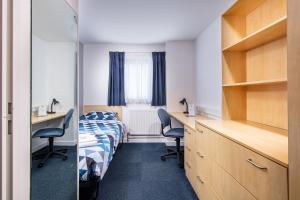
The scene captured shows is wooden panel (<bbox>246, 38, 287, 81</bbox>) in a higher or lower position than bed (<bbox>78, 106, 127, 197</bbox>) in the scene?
higher

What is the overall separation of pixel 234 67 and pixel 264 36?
2.04ft

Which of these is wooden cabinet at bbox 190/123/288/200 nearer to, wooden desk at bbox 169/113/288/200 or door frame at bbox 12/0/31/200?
wooden desk at bbox 169/113/288/200

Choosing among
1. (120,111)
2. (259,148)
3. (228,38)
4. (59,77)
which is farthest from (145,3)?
(120,111)

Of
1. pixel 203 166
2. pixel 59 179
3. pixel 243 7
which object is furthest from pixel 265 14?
pixel 59 179

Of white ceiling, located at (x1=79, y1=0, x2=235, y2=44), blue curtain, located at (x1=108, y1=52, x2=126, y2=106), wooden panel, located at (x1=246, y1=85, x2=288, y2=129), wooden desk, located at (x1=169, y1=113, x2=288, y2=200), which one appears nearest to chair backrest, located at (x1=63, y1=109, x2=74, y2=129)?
wooden desk, located at (x1=169, y1=113, x2=288, y2=200)

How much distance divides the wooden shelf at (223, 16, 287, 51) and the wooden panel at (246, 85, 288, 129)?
45 cm

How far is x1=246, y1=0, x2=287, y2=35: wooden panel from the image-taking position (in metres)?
1.79

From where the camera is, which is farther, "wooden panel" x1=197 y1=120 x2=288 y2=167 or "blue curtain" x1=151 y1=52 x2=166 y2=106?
"blue curtain" x1=151 y1=52 x2=166 y2=106

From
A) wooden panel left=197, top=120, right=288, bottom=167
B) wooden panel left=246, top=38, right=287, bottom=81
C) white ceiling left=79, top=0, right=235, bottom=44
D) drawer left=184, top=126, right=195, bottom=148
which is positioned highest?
white ceiling left=79, top=0, right=235, bottom=44

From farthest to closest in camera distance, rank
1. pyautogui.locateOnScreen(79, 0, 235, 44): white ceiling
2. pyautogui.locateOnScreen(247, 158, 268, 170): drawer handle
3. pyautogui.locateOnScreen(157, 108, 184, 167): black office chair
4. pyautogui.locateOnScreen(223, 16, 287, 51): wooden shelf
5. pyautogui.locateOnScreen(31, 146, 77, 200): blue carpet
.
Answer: pyautogui.locateOnScreen(157, 108, 184, 167): black office chair
pyautogui.locateOnScreen(79, 0, 235, 44): white ceiling
pyautogui.locateOnScreen(223, 16, 287, 51): wooden shelf
pyautogui.locateOnScreen(31, 146, 77, 200): blue carpet
pyautogui.locateOnScreen(247, 158, 268, 170): drawer handle

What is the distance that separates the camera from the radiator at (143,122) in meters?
4.82

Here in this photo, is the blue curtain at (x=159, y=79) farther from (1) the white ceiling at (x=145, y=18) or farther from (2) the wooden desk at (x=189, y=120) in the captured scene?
(2) the wooden desk at (x=189, y=120)

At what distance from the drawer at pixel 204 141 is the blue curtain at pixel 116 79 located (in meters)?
2.79

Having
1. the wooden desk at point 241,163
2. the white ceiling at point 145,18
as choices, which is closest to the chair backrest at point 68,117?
the wooden desk at point 241,163
